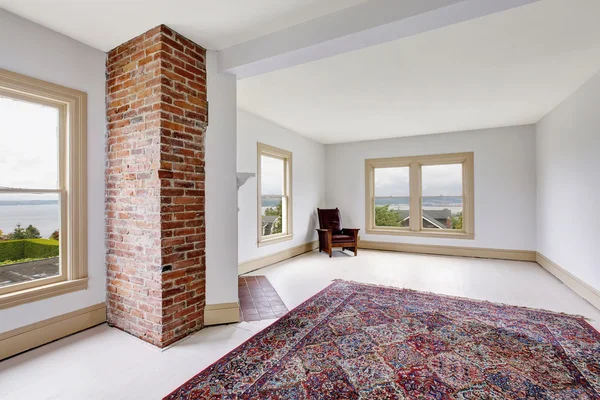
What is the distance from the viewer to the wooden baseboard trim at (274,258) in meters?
4.80

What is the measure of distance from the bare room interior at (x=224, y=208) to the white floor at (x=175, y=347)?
0.06 ft

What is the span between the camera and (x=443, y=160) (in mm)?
6320

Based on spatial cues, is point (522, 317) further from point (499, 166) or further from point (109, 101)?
point (109, 101)

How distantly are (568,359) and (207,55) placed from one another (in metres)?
4.01

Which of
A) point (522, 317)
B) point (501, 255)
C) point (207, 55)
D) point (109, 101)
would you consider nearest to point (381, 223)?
point (501, 255)

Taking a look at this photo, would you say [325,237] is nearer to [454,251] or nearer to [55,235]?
[454,251]

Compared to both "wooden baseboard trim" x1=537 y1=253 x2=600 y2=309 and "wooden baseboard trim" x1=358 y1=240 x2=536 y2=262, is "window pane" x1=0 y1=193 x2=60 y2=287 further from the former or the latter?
"wooden baseboard trim" x1=358 y1=240 x2=536 y2=262

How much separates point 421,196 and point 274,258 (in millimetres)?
3610

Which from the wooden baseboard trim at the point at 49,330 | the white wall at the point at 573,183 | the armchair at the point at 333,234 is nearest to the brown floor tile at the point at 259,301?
the wooden baseboard trim at the point at 49,330

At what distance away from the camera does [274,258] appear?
5527mm

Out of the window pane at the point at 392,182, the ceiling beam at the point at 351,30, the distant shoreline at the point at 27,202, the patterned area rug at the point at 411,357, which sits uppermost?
the ceiling beam at the point at 351,30

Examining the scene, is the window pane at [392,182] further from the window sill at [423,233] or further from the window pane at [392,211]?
the window sill at [423,233]

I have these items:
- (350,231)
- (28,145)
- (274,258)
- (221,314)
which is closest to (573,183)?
(350,231)

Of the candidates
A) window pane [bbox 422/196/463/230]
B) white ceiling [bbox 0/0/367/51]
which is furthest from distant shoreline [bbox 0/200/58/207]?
window pane [bbox 422/196/463/230]
